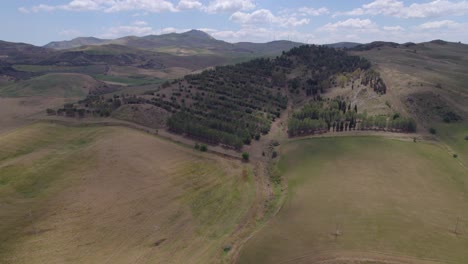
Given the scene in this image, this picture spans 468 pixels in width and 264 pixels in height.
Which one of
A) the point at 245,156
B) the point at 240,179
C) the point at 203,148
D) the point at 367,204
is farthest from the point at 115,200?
the point at 367,204

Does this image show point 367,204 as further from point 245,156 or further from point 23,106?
point 23,106

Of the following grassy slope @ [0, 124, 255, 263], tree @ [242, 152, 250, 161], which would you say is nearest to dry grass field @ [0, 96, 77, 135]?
grassy slope @ [0, 124, 255, 263]

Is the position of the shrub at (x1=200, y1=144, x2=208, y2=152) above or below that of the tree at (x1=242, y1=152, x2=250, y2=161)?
above

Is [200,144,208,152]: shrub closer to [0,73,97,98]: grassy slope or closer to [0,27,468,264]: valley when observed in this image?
[0,27,468,264]: valley

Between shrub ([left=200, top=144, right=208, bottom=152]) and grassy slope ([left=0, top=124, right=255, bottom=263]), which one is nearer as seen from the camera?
grassy slope ([left=0, top=124, right=255, bottom=263])

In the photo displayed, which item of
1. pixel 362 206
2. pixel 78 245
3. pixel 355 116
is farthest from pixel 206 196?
pixel 355 116

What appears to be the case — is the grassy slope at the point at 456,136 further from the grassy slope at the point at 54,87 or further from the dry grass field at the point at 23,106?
the grassy slope at the point at 54,87

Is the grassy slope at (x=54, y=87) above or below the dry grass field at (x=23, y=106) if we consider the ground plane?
above

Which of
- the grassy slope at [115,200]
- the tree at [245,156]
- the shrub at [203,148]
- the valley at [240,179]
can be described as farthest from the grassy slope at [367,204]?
the shrub at [203,148]
